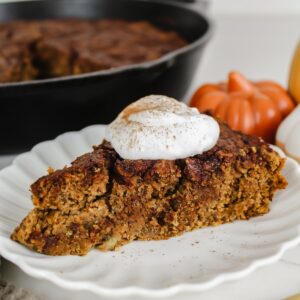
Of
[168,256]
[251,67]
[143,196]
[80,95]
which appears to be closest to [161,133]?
[143,196]

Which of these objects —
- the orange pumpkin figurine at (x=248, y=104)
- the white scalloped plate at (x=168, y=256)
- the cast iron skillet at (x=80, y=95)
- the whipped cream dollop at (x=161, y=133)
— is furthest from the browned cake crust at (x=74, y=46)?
the white scalloped plate at (x=168, y=256)

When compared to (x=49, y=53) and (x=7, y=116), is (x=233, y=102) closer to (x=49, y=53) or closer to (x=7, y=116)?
(x=7, y=116)

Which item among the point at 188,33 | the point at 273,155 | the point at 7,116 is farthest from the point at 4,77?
the point at 273,155

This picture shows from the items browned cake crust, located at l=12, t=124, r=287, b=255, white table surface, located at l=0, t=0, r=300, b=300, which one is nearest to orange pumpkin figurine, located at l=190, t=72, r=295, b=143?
browned cake crust, located at l=12, t=124, r=287, b=255

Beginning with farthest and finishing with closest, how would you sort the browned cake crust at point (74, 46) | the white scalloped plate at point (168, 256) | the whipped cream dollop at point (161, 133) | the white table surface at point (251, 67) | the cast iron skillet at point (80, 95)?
the browned cake crust at point (74, 46) → the cast iron skillet at point (80, 95) → the whipped cream dollop at point (161, 133) → the white table surface at point (251, 67) → the white scalloped plate at point (168, 256)

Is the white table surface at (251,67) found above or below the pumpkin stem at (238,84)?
below

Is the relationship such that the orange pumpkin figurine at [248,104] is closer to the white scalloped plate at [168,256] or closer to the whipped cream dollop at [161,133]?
the white scalloped plate at [168,256]
